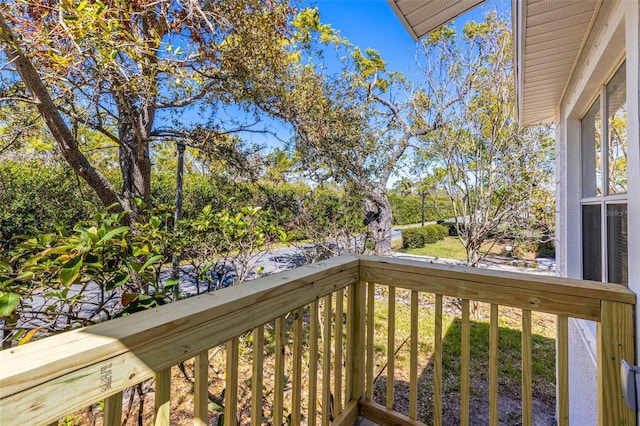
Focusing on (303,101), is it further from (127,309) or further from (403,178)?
(127,309)

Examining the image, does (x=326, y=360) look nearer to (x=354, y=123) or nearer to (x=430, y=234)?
(x=354, y=123)

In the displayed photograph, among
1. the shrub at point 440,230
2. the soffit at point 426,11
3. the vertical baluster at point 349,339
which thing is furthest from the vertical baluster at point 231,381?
the shrub at point 440,230

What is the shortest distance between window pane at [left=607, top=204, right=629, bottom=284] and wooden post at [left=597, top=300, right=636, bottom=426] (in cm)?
48

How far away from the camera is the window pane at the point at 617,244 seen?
55.6 inches

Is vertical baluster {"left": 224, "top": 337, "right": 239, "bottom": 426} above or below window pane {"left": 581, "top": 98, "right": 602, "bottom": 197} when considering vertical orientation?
below

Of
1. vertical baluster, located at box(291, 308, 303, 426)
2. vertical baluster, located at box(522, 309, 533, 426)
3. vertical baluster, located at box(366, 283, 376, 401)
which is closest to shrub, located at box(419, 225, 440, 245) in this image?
vertical baluster, located at box(366, 283, 376, 401)

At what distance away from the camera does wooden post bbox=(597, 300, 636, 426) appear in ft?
3.29

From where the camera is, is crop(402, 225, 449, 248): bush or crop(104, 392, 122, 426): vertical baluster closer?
crop(104, 392, 122, 426): vertical baluster

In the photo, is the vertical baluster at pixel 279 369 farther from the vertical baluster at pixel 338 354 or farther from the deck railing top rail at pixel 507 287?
the deck railing top rail at pixel 507 287

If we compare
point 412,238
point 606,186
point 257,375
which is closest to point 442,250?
point 412,238

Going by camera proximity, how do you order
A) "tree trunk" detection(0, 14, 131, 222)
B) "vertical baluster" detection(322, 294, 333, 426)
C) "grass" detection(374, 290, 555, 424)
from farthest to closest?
"grass" detection(374, 290, 555, 424) < "tree trunk" detection(0, 14, 131, 222) < "vertical baluster" detection(322, 294, 333, 426)

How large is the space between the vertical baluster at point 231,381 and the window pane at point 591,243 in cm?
221

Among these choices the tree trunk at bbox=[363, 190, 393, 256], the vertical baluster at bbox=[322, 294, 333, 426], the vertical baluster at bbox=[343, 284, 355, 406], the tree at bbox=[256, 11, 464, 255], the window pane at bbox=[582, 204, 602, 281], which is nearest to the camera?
the vertical baluster at bbox=[322, 294, 333, 426]

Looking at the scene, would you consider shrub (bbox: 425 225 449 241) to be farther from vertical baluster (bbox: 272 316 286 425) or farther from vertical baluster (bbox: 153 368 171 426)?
vertical baluster (bbox: 153 368 171 426)
